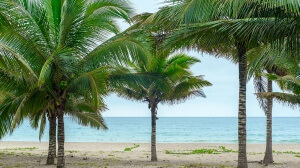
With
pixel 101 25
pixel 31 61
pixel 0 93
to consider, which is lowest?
pixel 0 93

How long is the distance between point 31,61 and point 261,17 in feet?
22.2

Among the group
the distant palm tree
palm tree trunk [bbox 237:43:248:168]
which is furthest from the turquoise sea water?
palm tree trunk [bbox 237:43:248:168]

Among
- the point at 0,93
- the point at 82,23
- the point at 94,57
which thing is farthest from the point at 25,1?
the point at 0,93

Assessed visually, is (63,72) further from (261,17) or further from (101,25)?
(261,17)

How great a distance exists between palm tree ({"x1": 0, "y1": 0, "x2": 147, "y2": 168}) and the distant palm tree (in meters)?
3.38

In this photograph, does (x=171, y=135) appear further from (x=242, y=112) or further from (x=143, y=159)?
(x=242, y=112)

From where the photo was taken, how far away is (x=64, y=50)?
450 inches

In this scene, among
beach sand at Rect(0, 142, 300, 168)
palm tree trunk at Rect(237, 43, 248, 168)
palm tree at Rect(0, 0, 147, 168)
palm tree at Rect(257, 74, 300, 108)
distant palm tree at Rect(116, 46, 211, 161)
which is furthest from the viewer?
distant palm tree at Rect(116, 46, 211, 161)

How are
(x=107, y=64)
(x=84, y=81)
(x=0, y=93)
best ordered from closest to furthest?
(x=84, y=81) < (x=107, y=64) < (x=0, y=93)

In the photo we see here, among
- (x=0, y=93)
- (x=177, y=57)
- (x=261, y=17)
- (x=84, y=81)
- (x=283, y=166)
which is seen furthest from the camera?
(x=177, y=57)

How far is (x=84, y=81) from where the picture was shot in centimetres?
1188

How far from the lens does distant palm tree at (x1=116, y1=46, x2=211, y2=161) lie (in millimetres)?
16359

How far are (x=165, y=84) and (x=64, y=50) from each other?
5715 mm

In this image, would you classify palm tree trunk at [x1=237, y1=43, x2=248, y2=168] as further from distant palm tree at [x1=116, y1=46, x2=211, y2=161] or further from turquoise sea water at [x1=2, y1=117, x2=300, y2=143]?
turquoise sea water at [x1=2, y1=117, x2=300, y2=143]
